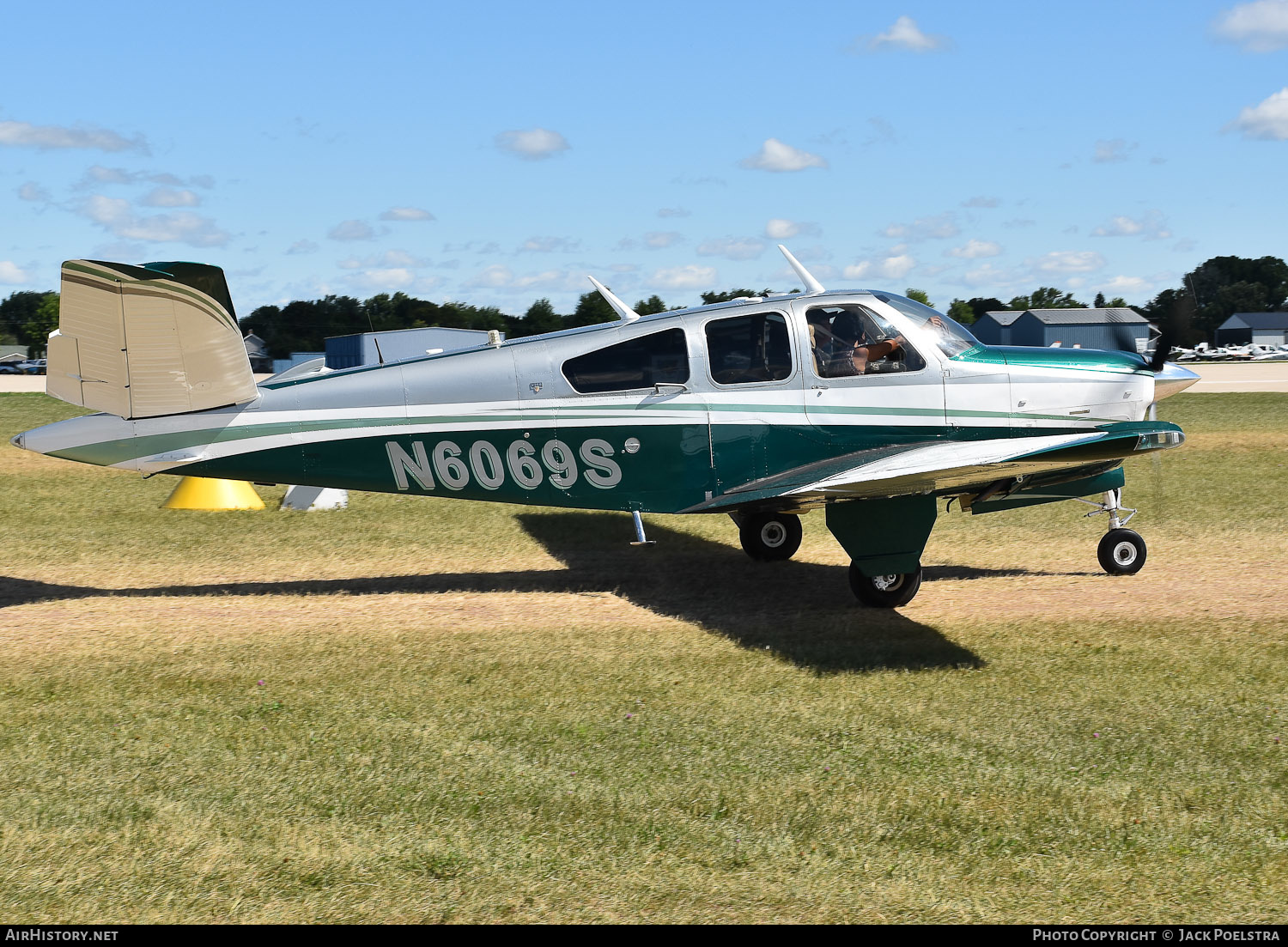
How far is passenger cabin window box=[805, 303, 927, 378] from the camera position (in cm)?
922

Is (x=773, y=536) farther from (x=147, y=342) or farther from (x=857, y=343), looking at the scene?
(x=147, y=342)

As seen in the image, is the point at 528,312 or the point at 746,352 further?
the point at 528,312

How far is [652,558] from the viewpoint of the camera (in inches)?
463

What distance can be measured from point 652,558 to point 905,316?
159 inches

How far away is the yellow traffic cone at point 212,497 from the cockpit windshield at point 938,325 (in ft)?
A: 31.8

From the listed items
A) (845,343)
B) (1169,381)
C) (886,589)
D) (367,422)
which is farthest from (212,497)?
(1169,381)

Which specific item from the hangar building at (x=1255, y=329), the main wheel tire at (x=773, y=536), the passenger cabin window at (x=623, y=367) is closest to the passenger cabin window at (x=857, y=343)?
the passenger cabin window at (x=623, y=367)

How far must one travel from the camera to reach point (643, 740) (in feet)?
20.0

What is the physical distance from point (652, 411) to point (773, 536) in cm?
280

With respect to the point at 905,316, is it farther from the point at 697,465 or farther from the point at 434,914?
the point at 434,914

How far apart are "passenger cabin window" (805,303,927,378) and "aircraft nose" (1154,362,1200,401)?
7.97 ft

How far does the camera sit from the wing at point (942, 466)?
285 inches

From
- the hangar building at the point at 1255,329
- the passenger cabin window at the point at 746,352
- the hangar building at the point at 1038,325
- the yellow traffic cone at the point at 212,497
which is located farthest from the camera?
the hangar building at the point at 1255,329

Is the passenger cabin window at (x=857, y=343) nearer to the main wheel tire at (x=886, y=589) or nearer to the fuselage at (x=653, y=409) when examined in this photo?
the fuselage at (x=653, y=409)
